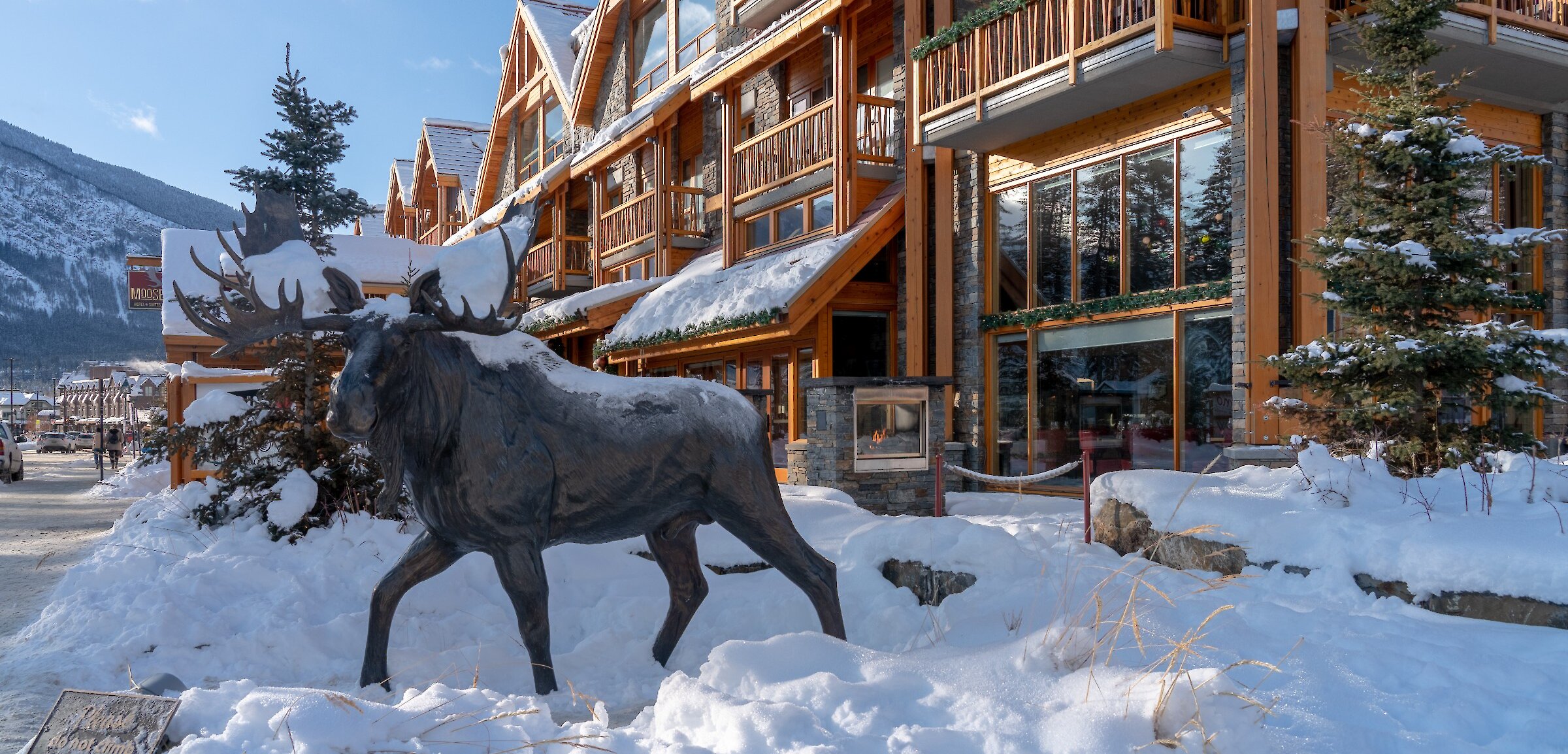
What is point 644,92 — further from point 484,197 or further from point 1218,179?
point 1218,179

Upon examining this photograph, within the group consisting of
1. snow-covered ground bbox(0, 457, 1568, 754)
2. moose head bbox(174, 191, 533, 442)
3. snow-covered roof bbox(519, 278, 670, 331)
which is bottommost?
snow-covered ground bbox(0, 457, 1568, 754)

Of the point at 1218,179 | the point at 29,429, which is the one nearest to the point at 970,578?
the point at 1218,179

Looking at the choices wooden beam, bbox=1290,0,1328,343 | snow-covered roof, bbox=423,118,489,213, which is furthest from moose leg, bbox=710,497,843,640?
snow-covered roof, bbox=423,118,489,213

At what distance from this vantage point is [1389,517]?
18.4ft

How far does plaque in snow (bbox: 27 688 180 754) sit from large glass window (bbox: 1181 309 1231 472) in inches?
379

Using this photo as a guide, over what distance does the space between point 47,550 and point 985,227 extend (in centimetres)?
1124

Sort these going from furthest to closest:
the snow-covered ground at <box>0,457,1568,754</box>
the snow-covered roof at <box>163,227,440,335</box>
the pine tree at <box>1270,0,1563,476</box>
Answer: the snow-covered roof at <box>163,227,440,335</box>, the pine tree at <box>1270,0,1563,476</box>, the snow-covered ground at <box>0,457,1568,754</box>

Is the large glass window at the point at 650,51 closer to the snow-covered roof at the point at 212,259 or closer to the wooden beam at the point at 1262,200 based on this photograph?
the snow-covered roof at the point at 212,259

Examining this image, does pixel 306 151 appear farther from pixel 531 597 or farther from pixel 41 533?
pixel 531 597

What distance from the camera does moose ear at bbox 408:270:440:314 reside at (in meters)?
4.59

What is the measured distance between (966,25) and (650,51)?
11.5 m

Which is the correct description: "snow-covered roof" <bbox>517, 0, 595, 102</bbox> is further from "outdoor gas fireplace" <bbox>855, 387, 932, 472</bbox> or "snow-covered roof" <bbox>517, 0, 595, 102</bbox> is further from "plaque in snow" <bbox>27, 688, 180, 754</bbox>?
"plaque in snow" <bbox>27, 688, 180, 754</bbox>

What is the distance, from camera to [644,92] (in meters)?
21.8

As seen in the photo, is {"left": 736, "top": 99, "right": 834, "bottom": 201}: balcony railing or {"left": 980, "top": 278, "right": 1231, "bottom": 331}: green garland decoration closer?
{"left": 980, "top": 278, "right": 1231, "bottom": 331}: green garland decoration
